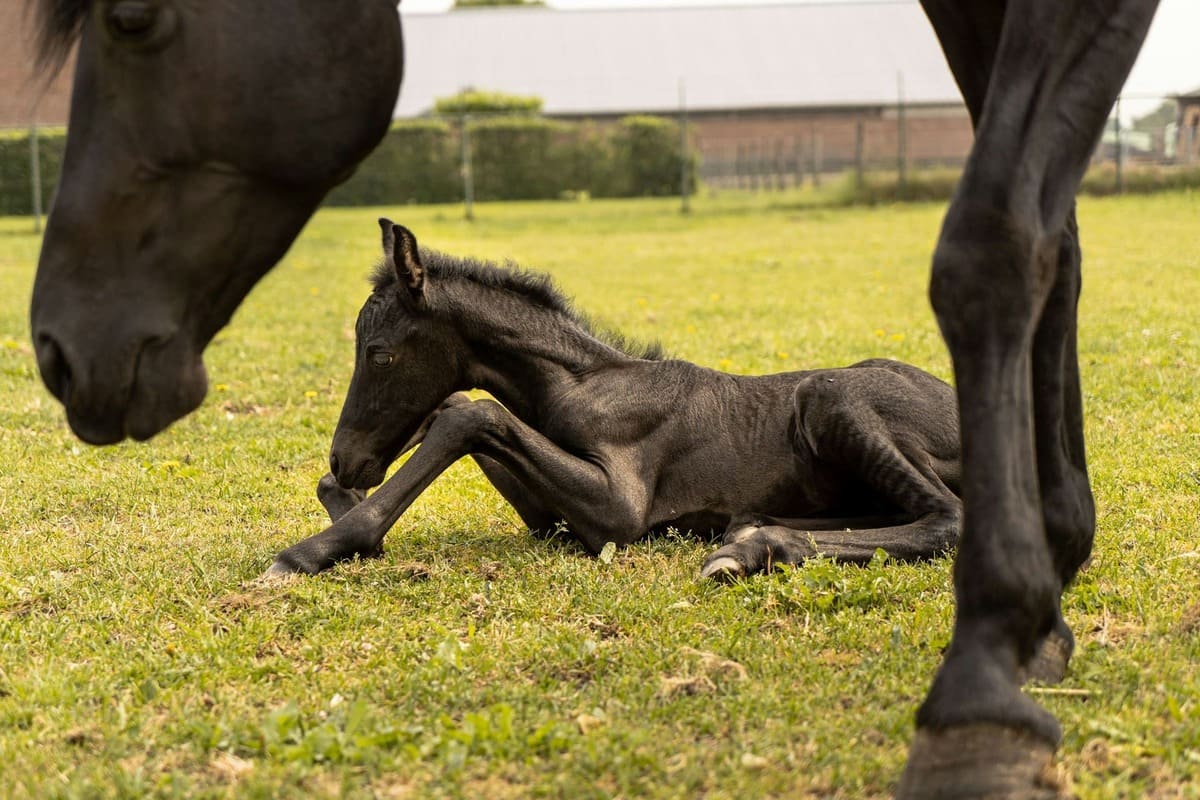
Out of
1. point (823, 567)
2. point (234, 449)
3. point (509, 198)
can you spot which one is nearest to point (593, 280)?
point (234, 449)

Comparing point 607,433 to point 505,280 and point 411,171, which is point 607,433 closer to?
point 505,280

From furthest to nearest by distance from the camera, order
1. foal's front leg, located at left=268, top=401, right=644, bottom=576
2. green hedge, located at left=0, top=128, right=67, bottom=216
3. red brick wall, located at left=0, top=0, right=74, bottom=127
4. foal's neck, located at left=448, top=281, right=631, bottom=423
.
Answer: green hedge, located at left=0, top=128, right=67, bottom=216, foal's neck, located at left=448, top=281, right=631, bottom=423, foal's front leg, located at left=268, top=401, right=644, bottom=576, red brick wall, located at left=0, top=0, right=74, bottom=127

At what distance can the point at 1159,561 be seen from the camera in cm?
426

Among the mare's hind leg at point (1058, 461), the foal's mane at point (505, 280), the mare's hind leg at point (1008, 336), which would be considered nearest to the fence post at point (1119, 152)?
the foal's mane at point (505, 280)

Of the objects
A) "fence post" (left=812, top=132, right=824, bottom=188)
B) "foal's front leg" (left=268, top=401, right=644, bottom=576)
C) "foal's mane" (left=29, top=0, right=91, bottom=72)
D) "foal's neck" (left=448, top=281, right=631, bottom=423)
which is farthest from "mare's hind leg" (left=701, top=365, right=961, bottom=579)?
"fence post" (left=812, top=132, right=824, bottom=188)

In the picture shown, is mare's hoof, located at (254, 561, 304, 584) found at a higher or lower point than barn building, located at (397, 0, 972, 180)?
lower

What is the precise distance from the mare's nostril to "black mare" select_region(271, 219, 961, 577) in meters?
1.97

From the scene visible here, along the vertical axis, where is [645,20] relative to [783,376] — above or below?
above

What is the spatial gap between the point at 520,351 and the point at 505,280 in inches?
11.8

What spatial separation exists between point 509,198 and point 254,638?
29.7m

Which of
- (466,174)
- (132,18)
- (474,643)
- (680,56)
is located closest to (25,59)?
(132,18)

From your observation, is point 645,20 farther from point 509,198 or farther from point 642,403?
point 642,403

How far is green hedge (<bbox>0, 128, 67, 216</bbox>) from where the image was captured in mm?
27203

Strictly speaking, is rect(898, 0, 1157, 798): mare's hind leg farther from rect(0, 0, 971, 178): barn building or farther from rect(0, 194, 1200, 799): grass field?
rect(0, 0, 971, 178): barn building
